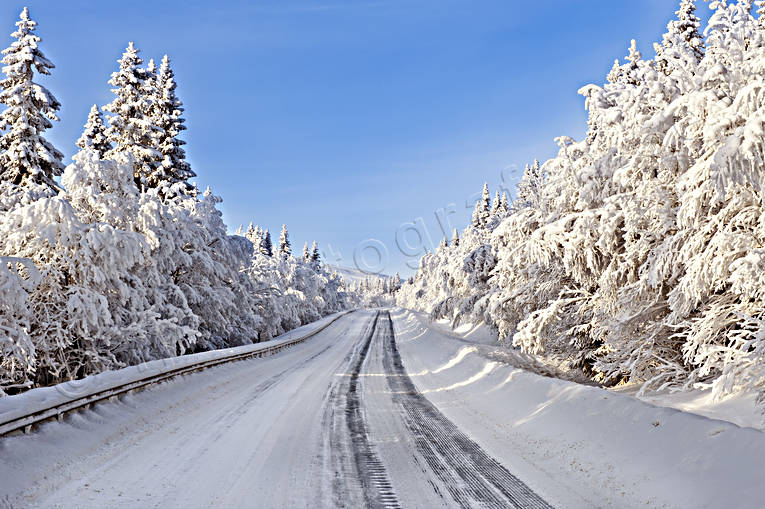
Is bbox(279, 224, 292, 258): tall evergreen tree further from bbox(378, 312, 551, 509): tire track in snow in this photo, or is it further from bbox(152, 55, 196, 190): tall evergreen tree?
bbox(378, 312, 551, 509): tire track in snow

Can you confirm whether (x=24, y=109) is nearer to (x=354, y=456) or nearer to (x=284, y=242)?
(x=354, y=456)

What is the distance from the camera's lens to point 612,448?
254 inches

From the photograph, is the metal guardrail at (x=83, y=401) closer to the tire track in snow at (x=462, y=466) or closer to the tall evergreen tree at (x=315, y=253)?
the tire track in snow at (x=462, y=466)

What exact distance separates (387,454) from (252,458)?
6.33ft

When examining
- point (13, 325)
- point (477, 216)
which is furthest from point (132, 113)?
point (477, 216)

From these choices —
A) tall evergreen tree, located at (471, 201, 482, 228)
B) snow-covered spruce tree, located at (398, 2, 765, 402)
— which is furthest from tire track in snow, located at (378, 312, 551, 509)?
tall evergreen tree, located at (471, 201, 482, 228)

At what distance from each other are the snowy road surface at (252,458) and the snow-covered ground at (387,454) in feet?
0.09

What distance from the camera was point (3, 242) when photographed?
1323 centimetres

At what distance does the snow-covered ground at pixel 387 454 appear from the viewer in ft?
16.9

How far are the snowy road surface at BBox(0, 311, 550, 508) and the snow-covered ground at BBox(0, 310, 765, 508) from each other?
26 millimetres

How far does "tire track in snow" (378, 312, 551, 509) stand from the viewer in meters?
5.34

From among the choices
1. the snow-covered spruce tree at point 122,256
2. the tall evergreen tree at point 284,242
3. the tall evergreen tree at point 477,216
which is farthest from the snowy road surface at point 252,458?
the tall evergreen tree at point 284,242

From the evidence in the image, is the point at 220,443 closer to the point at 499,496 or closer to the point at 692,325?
the point at 499,496

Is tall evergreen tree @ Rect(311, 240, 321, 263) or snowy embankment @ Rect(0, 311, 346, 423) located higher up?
tall evergreen tree @ Rect(311, 240, 321, 263)
